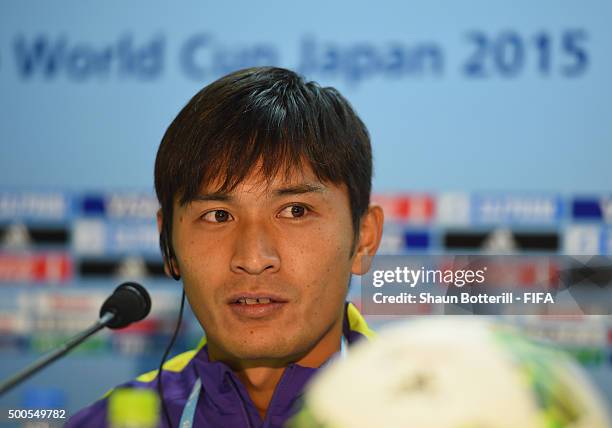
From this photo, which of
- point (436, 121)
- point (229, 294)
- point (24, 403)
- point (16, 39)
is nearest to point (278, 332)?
point (229, 294)

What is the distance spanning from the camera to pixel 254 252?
81cm

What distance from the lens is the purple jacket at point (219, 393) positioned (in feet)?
2.97

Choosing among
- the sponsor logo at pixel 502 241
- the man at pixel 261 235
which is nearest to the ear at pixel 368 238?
the man at pixel 261 235

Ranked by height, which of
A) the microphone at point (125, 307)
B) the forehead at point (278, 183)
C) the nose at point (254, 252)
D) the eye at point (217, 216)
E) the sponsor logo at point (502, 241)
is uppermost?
the forehead at point (278, 183)

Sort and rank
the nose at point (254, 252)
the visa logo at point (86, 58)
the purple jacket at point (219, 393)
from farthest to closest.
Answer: the visa logo at point (86, 58)
the purple jacket at point (219, 393)
the nose at point (254, 252)

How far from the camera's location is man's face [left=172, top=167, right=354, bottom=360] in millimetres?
830

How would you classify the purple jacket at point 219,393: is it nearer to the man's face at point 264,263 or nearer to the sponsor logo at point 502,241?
the man's face at point 264,263

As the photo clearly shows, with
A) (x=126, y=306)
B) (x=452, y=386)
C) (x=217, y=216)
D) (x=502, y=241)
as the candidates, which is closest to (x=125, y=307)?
(x=126, y=306)

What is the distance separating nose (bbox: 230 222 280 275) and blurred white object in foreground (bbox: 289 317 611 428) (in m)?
0.41

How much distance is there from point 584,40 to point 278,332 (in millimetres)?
1486

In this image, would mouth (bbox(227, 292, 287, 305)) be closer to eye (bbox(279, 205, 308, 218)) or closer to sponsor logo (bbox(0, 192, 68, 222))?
eye (bbox(279, 205, 308, 218))

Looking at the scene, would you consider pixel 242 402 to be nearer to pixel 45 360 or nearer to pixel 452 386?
pixel 45 360

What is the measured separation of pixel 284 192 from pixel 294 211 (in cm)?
3

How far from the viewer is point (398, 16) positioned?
6.78 ft
